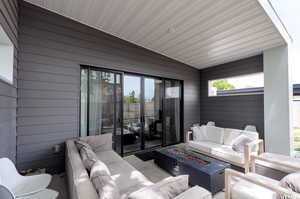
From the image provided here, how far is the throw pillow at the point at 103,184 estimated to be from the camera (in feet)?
3.44

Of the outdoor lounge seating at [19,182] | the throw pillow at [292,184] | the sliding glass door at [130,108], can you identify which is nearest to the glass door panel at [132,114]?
the sliding glass door at [130,108]

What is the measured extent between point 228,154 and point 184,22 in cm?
301

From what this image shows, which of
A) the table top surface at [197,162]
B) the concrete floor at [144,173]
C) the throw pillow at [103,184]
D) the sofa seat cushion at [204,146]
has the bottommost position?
the concrete floor at [144,173]

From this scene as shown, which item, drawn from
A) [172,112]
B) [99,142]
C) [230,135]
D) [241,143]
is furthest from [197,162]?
[172,112]

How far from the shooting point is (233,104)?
4.61 meters

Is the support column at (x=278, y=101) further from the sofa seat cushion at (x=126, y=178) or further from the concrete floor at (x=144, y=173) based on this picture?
the sofa seat cushion at (x=126, y=178)

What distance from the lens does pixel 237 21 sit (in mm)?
2682

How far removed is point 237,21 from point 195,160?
282 centimetres

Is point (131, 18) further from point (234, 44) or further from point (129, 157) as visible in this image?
point (129, 157)

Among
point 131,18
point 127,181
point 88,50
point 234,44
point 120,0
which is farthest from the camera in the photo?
point 234,44

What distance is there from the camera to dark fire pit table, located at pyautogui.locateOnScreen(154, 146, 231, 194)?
2146 mm

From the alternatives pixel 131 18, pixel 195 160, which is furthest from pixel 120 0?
pixel 195 160

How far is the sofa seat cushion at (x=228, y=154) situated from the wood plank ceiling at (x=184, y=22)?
263 centimetres

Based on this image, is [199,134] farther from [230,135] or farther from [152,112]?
[152,112]
